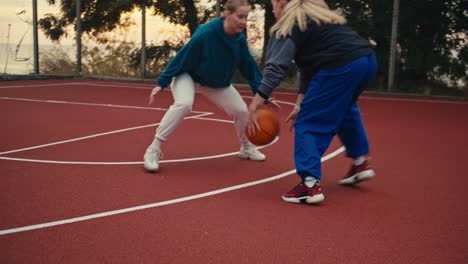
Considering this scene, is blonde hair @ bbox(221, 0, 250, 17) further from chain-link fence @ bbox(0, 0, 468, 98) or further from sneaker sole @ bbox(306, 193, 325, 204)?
chain-link fence @ bbox(0, 0, 468, 98)

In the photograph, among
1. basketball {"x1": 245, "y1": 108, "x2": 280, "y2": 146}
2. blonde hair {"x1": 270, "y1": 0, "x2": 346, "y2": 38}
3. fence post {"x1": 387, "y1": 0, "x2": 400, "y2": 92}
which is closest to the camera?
blonde hair {"x1": 270, "y1": 0, "x2": 346, "y2": 38}

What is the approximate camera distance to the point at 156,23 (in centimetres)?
1812

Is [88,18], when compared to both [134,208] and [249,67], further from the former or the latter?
[134,208]

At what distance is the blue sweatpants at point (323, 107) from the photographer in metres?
4.97

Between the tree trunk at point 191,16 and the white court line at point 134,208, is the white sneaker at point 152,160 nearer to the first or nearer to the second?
the white court line at point 134,208

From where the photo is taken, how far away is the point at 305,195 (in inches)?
200

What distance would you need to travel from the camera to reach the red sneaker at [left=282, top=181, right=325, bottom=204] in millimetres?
5039

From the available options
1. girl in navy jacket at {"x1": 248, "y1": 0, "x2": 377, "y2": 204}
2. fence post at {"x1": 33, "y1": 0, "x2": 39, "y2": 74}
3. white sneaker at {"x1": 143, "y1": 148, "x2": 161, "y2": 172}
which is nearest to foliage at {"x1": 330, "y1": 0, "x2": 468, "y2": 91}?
fence post at {"x1": 33, "y1": 0, "x2": 39, "y2": 74}

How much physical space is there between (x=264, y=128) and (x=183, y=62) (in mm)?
1325

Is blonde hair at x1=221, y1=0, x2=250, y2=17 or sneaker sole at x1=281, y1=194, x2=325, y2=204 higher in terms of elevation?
blonde hair at x1=221, y1=0, x2=250, y2=17

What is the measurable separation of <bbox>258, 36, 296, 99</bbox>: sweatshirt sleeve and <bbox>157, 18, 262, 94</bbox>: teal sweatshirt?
1335 mm

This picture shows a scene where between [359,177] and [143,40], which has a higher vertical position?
[143,40]

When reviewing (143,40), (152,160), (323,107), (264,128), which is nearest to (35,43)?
(143,40)

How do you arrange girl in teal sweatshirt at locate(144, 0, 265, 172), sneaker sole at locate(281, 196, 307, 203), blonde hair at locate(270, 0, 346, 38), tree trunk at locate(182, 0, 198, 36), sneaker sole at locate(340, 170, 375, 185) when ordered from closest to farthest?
blonde hair at locate(270, 0, 346, 38)
sneaker sole at locate(281, 196, 307, 203)
sneaker sole at locate(340, 170, 375, 185)
girl in teal sweatshirt at locate(144, 0, 265, 172)
tree trunk at locate(182, 0, 198, 36)
